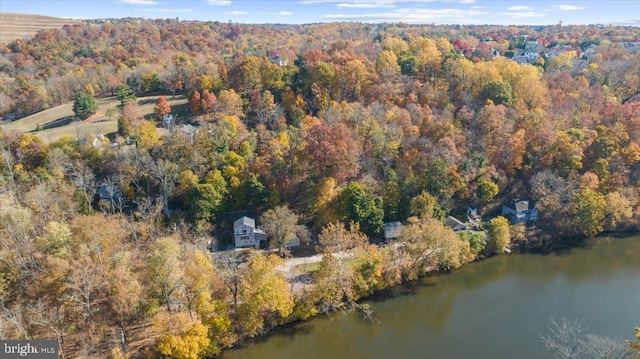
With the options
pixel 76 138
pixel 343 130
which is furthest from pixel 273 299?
pixel 76 138

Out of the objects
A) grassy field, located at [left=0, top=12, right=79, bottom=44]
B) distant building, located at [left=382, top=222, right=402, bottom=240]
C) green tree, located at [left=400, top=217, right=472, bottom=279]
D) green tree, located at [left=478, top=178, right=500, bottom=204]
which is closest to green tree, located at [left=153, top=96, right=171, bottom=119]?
distant building, located at [left=382, top=222, right=402, bottom=240]

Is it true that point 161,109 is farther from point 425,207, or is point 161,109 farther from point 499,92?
point 499,92

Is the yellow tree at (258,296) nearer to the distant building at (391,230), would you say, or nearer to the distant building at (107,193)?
the distant building at (391,230)

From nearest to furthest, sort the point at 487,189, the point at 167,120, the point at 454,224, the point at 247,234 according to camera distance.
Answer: the point at 247,234
the point at 454,224
the point at 487,189
the point at 167,120

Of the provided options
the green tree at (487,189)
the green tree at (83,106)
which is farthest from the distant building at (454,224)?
the green tree at (83,106)

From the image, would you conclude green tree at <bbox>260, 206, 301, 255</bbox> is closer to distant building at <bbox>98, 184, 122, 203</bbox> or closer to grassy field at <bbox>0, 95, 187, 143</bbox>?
distant building at <bbox>98, 184, 122, 203</bbox>

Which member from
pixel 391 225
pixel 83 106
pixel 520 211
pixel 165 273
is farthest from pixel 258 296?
pixel 83 106

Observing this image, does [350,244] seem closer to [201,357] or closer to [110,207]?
[201,357]
